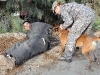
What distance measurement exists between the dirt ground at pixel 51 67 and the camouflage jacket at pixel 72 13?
0.95m

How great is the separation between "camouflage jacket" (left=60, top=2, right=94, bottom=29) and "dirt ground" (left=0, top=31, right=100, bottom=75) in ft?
3.13

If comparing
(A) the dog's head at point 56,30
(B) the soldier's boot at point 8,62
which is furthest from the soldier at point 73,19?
(B) the soldier's boot at point 8,62

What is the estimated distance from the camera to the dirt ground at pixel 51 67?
6.01 m

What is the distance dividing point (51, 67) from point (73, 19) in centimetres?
131

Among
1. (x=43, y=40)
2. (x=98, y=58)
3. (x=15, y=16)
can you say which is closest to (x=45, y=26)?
(x=43, y=40)

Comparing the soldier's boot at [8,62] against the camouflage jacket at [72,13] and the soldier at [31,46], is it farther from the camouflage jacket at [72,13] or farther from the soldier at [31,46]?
the camouflage jacket at [72,13]

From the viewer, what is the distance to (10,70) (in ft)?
20.1

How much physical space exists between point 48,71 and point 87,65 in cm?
96

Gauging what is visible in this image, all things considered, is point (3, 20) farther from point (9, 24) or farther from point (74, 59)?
point (74, 59)

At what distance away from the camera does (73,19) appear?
648 centimetres

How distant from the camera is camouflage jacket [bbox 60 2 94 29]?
6320mm

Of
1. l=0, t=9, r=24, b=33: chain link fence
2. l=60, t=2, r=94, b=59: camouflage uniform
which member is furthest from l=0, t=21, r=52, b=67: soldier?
l=0, t=9, r=24, b=33: chain link fence

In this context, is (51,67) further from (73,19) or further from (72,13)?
(72,13)

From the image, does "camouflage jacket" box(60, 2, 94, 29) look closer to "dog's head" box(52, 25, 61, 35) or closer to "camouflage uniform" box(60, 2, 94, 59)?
"camouflage uniform" box(60, 2, 94, 59)
